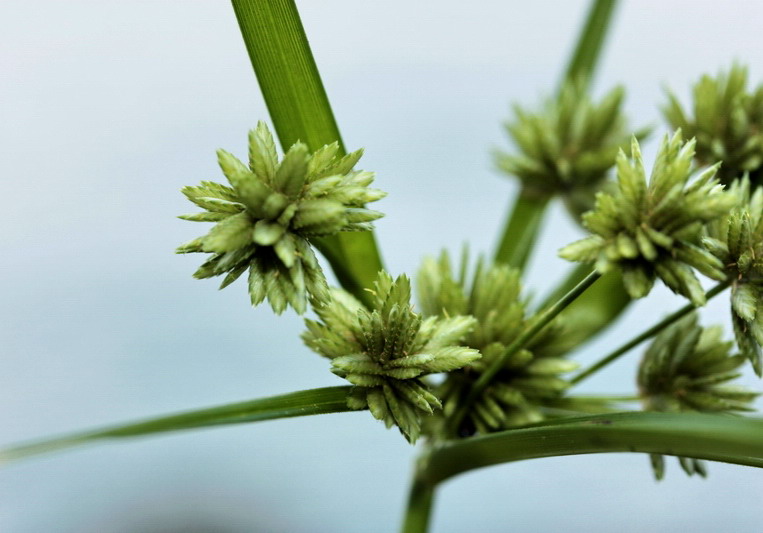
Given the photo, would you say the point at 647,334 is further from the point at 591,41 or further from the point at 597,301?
the point at 591,41

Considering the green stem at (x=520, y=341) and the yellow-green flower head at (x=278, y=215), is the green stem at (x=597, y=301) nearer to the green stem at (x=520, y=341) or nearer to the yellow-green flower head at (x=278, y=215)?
the green stem at (x=520, y=341)

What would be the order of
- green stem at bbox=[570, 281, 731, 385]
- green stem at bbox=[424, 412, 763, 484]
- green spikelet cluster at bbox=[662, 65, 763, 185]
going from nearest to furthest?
1. green stem at bbox=[424, 412, 763, 484]
2. green stem at bbox=[570, 281, 731, 385]
3. green spikelet cluster at bbox=[662, 65, 763, 185]

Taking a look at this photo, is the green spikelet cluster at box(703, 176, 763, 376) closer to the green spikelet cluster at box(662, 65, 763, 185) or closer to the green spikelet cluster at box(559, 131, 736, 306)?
the green spikelet cluster at box(559, 131, 736, 306)

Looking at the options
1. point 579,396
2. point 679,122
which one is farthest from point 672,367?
point 679,122

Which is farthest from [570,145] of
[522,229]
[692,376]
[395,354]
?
[395,354]

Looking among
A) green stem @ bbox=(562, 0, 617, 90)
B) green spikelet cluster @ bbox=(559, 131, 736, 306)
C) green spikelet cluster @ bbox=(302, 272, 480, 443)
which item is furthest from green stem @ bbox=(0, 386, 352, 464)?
green stem @ bbox=(562, 0, 617, 90)
